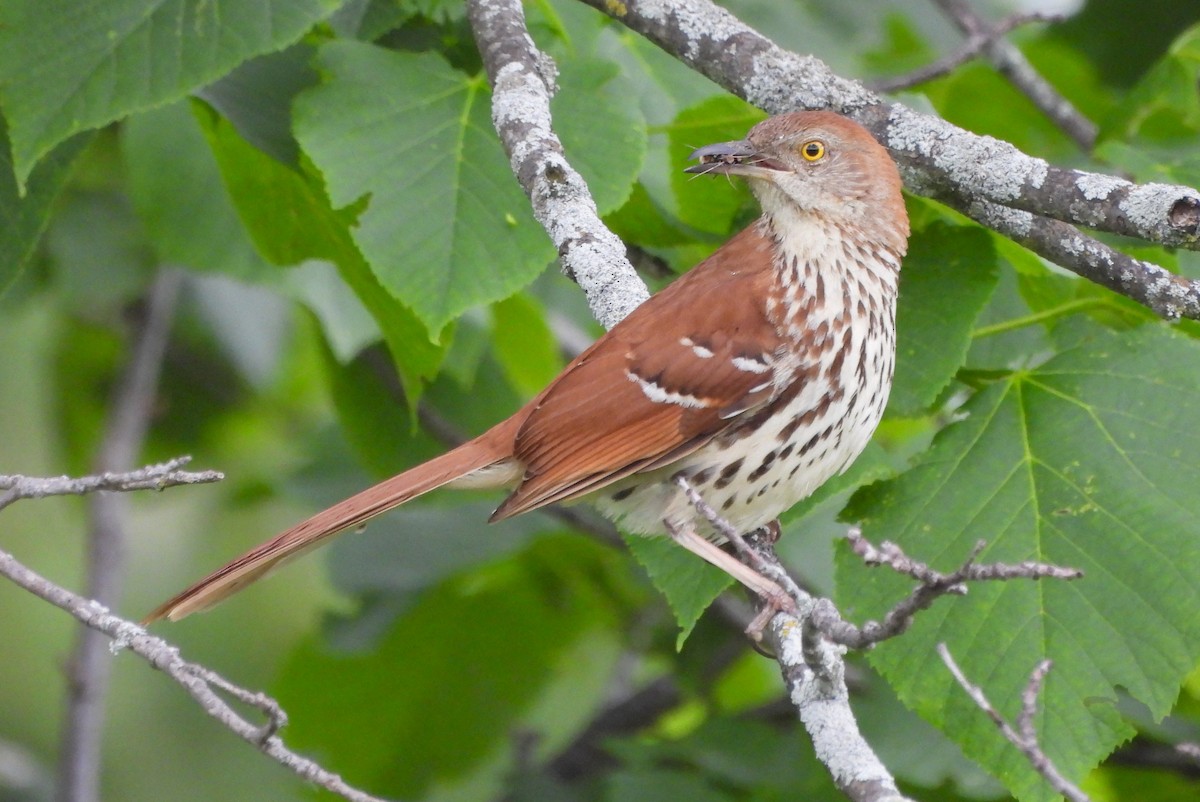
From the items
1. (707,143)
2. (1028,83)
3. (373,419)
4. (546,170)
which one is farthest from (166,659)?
(1028,83)

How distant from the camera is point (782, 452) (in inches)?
122

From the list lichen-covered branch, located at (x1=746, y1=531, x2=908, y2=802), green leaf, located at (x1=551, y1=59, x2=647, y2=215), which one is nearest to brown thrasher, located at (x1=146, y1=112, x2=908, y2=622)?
green leaf, located at (x1=551, y1=59, x2=647, y2=215)

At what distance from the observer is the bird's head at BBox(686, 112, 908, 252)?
10.5ft

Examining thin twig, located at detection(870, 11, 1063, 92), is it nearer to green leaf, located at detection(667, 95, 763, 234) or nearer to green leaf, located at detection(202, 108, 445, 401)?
green leaf, located at detection(667, 95, 763, 234)

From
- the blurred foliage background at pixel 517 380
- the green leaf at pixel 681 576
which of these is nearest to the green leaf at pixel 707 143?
the blurred foliage background at pixel 517 380

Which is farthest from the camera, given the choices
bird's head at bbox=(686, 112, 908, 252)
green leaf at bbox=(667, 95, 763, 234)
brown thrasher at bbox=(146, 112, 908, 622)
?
green leaf at bbox=(667, 95, 763, 234)

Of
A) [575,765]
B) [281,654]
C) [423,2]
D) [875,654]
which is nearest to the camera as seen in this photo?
[875,654]

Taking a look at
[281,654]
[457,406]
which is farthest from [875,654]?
[281,654]

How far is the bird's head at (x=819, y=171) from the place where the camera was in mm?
3188

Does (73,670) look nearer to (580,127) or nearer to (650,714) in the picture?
(650,714)

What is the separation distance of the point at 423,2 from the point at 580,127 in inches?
23.0

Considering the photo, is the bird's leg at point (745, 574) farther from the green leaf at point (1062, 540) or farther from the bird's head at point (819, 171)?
the bird's head at point (819, 171)

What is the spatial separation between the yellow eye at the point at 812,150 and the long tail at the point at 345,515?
98 centimetres

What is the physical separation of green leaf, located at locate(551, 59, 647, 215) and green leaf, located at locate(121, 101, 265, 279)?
1434 millimetres
